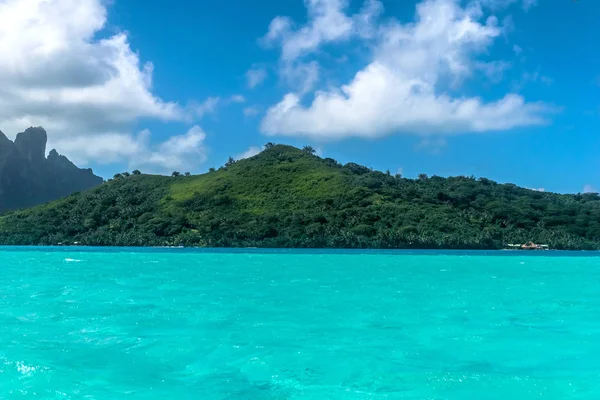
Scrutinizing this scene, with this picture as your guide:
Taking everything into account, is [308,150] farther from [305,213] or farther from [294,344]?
[294,344]

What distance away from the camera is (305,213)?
126 m

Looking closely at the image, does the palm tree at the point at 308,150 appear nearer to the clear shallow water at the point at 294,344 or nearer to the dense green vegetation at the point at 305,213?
the dense green vegetation at the point at 305,213

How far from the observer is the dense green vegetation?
115 m

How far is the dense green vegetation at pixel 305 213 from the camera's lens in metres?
115

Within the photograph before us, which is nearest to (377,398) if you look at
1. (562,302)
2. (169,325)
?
(169,325)

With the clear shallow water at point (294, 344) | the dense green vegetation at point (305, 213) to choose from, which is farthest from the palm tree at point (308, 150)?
the clear shallow water at point (294, 344)

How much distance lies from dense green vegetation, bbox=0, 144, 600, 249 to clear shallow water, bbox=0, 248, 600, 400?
8503 centimetres

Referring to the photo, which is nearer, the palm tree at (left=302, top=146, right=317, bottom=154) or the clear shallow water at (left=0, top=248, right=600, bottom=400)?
the clear shallow water at (left=0, top=248, right=600, bottom=400)

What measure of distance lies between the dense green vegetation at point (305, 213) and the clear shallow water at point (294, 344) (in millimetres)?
85033

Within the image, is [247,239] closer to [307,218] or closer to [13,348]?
[307,218]

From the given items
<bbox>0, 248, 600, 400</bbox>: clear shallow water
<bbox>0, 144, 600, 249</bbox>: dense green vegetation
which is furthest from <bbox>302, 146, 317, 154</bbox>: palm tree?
<bbox>0, 248, 600, 400</bbox>: clear shallow water

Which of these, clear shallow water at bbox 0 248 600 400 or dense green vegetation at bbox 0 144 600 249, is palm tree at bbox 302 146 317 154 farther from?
clear shallow water at bbox 0 248 600 400

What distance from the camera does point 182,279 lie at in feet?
124

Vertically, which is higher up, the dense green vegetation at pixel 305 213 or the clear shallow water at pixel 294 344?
the dense green vegetation at pixel 305 213
